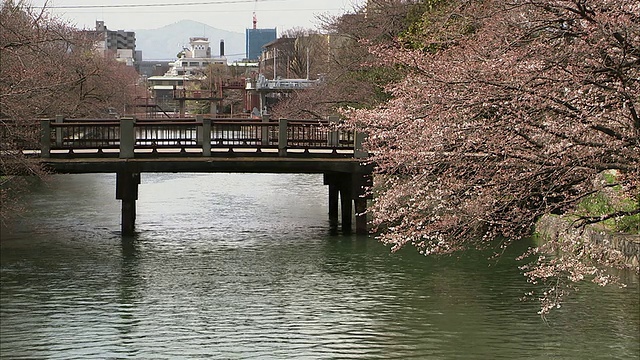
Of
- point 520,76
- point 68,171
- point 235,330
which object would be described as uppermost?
point 520,76

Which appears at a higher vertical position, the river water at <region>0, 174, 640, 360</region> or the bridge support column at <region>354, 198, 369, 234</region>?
the bridge support column at <region>354, 198, 369, 234</region>

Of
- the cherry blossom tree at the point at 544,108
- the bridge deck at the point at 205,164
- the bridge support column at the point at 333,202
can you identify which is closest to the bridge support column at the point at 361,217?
the bridge deck at the point at 205,164

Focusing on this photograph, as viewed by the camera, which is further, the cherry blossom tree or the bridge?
the bridge

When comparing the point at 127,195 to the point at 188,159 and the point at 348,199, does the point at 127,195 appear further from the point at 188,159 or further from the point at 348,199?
the point at 348,199

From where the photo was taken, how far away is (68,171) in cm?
2742

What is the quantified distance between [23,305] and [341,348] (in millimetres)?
7002

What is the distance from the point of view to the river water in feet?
53.8

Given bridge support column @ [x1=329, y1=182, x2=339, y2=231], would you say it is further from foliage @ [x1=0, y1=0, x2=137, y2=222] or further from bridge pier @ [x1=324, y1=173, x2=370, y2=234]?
foliage @ [x1=0, y1=0, x2=137, y2=222]

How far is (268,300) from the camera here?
20188mm

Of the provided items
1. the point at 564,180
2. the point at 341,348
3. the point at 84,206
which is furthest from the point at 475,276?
the point at 84,206

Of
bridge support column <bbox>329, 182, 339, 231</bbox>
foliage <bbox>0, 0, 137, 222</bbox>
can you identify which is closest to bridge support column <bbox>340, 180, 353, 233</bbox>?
bridge support column <bbox>329, 182, 339, 231</bbox>

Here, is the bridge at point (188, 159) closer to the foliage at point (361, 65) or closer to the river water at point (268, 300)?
the river water at point (268, 300)

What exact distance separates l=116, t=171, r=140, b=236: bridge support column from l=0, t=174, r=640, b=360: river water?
571 millimetres

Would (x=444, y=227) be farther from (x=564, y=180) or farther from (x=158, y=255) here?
(x=158, y=255)
